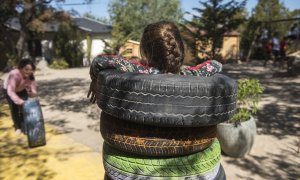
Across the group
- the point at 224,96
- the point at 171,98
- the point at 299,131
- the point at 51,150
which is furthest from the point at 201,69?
the point at 299,131

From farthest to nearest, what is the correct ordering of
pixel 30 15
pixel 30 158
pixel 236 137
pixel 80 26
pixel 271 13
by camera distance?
1. pixel 80 26
2. pixel 271 13
3. pixel 30 15
4. pixel 30 158
5. pixel 236 137

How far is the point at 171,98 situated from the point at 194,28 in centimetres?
944

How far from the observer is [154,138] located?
203cm

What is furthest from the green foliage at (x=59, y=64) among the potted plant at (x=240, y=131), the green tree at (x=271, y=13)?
the potted plant at (x=240, y=131)

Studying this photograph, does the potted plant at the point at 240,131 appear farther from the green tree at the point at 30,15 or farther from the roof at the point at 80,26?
the roof at the point at 80,26

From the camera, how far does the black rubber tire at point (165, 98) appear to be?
1.89 meters

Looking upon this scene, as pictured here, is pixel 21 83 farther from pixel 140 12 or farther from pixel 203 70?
pixel 140 12

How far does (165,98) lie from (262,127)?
5824 mm

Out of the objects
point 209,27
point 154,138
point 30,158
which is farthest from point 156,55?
point 209,27

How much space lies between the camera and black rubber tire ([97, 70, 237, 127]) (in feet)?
6.21

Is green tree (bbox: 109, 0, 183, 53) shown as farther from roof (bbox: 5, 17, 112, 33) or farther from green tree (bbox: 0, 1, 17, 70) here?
green tree (bbox: 0, 1, 17, 70)

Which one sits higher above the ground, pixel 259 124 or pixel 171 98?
pixel 171 98

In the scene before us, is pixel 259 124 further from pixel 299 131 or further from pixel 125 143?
pixel 125 143

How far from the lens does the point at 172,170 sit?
A: 2.15m
